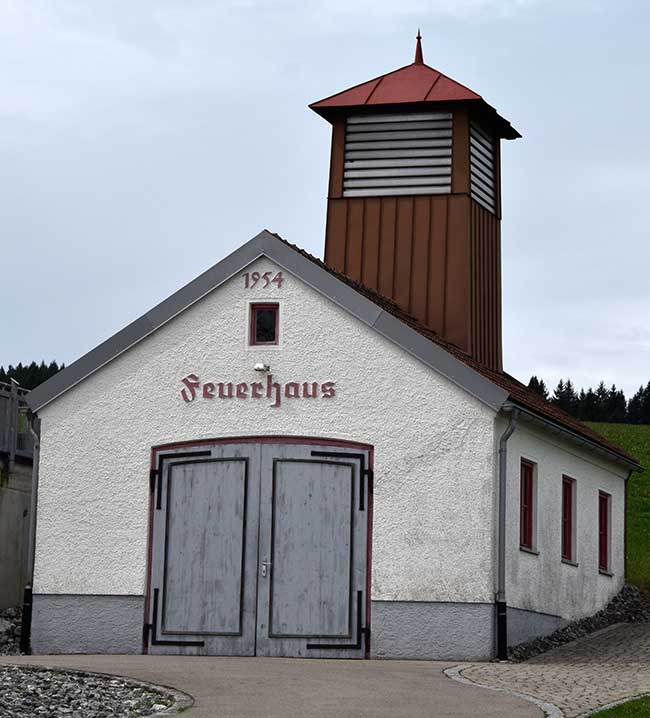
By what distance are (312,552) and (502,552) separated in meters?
2.52

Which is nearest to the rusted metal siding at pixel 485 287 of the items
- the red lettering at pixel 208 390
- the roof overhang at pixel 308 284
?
the roof overhang at pixel 308 284

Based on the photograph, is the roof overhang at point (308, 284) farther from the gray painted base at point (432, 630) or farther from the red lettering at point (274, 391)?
the gray painted base at point (432, 630)

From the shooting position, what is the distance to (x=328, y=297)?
73.8ft

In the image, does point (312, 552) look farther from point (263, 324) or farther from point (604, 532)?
point (604, 532)

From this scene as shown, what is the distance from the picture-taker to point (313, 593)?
72.5 feet

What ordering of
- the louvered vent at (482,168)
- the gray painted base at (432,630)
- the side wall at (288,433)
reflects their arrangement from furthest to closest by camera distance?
the louvered vent at (482,168), the side wall at (288,433), the gray painted base at (432,630)

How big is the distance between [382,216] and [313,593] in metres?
7.61

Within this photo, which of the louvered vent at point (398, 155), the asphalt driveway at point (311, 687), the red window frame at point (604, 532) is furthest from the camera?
the red window frame at point (604, 532)

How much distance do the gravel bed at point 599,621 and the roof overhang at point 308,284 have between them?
3.39 metres

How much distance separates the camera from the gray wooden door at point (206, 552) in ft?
73.2

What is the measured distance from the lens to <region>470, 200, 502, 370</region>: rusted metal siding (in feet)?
88.5

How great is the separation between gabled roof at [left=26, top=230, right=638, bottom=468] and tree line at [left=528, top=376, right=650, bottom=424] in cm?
4604

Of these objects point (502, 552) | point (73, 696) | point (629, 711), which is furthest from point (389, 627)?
point (629, 711)

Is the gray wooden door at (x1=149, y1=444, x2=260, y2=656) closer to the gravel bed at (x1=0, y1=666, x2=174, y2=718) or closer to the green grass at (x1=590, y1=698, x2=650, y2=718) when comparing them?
the gravel bed at (x1=0, y1=666, x2=174, y2=718)
